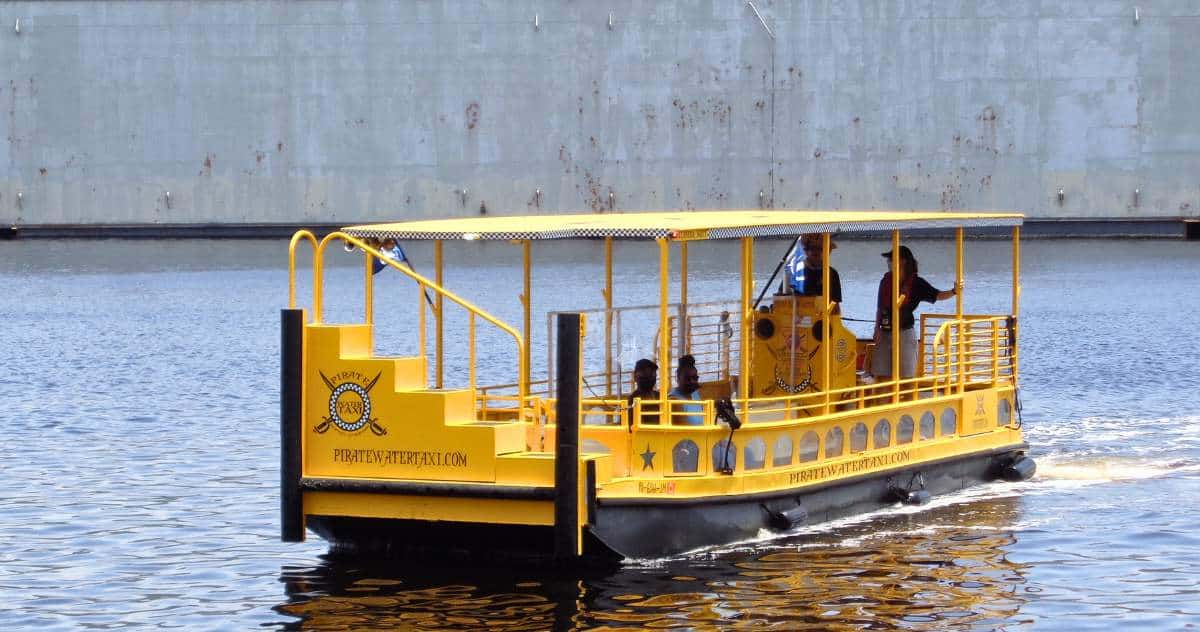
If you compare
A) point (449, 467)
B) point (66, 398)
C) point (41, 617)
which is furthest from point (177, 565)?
point (66, 398)

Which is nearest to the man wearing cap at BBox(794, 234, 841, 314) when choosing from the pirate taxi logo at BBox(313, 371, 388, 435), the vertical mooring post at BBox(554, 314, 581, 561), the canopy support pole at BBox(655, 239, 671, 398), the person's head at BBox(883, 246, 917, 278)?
the person's head at BBox(883, 246, 917, 278)

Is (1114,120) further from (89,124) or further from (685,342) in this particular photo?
(685,342)

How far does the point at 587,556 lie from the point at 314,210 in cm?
→ 4954

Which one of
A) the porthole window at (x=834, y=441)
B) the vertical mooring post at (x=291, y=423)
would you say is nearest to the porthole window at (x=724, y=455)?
the porthole window at (x=834, y=441)

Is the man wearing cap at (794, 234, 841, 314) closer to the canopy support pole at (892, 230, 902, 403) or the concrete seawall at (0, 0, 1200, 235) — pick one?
the canopy support pole at (892, 230, 902, 403)

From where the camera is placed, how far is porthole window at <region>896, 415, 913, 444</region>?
16812mm

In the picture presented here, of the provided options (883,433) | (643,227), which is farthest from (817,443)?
(643,227)

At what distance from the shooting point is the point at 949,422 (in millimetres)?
17672

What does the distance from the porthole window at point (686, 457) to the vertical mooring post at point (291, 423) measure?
8.66 feet

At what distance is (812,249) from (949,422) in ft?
7.03

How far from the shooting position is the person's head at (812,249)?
16734mm

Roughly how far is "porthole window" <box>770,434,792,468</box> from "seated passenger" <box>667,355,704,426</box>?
2.09ft

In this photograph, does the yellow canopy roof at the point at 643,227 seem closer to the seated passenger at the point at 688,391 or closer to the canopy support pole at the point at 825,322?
the canopy support pole at the point at 825,322

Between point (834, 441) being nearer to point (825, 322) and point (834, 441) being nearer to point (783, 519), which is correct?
point (825, 322)
